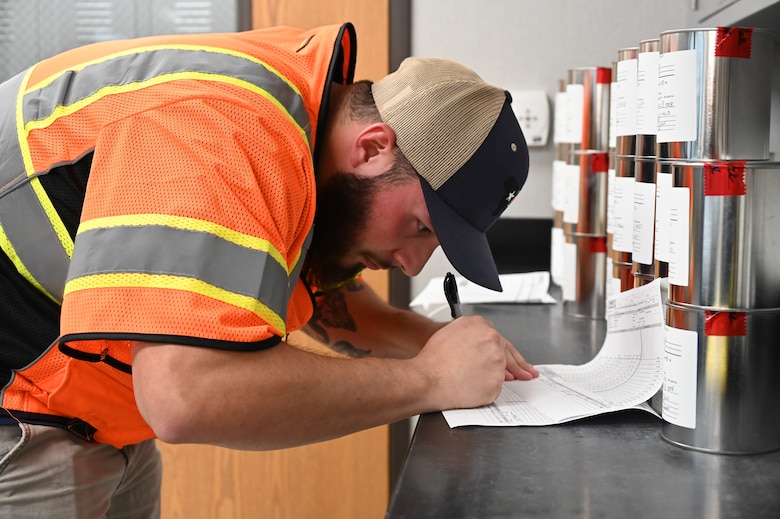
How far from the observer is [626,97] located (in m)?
1.29

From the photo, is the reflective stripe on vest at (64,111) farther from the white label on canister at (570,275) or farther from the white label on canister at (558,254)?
the white label on canister at (558,254)

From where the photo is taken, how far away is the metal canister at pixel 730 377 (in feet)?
2.87

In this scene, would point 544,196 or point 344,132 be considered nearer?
point 344,132

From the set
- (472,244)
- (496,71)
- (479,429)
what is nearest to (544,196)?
(496,71)

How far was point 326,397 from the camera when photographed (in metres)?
0.93

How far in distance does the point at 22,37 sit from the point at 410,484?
6.86 ft

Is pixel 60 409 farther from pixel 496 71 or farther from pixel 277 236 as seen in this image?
pixel 496 71

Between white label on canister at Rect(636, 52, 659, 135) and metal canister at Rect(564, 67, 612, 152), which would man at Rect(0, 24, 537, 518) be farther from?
metal canister at Rect(564, 67, 612, 152)

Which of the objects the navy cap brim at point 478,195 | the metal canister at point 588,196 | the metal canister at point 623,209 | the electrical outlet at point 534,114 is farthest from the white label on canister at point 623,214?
the electrical outlet at point 534,114

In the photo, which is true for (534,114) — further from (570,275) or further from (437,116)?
(437,116)

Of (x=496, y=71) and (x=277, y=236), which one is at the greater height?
(x=496, y=71)

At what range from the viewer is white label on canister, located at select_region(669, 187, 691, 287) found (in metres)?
0.90

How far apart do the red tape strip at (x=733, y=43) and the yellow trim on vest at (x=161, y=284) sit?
1.79 ft

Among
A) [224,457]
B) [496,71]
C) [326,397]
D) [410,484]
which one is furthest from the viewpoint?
[224,457]
